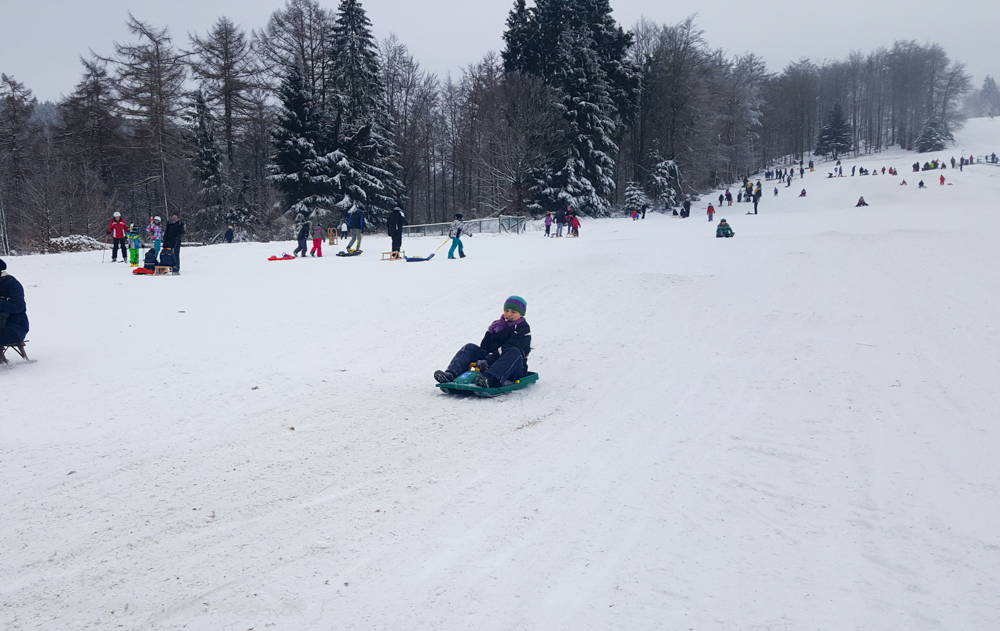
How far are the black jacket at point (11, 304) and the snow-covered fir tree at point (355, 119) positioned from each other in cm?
2797

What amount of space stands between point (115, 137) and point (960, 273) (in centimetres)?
4333

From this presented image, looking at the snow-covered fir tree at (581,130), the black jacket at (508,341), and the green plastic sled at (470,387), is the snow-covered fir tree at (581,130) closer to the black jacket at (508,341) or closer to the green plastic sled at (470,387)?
the black jacket at (508,341)

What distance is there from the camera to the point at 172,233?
55.0ft

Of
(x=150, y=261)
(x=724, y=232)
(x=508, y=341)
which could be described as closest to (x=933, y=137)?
(x=724, y=232)

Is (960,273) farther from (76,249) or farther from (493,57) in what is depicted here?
(493,57)

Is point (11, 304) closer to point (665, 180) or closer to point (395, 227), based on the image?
point (395, 227)

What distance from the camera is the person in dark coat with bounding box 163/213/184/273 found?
54.5 ft

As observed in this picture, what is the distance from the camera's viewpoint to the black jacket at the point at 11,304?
7.76m

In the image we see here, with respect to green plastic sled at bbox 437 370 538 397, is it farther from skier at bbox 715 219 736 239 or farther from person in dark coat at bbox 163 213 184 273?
skier at bbox 715 219 736 239

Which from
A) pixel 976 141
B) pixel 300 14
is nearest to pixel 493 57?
pixel 300 14

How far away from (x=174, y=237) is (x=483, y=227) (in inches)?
748

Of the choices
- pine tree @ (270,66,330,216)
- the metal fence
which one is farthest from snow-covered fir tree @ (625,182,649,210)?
pine tree @ (270,66,330,216)

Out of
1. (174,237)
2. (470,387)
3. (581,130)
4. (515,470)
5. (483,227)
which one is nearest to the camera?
(515,470)

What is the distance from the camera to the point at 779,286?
1321 cm
